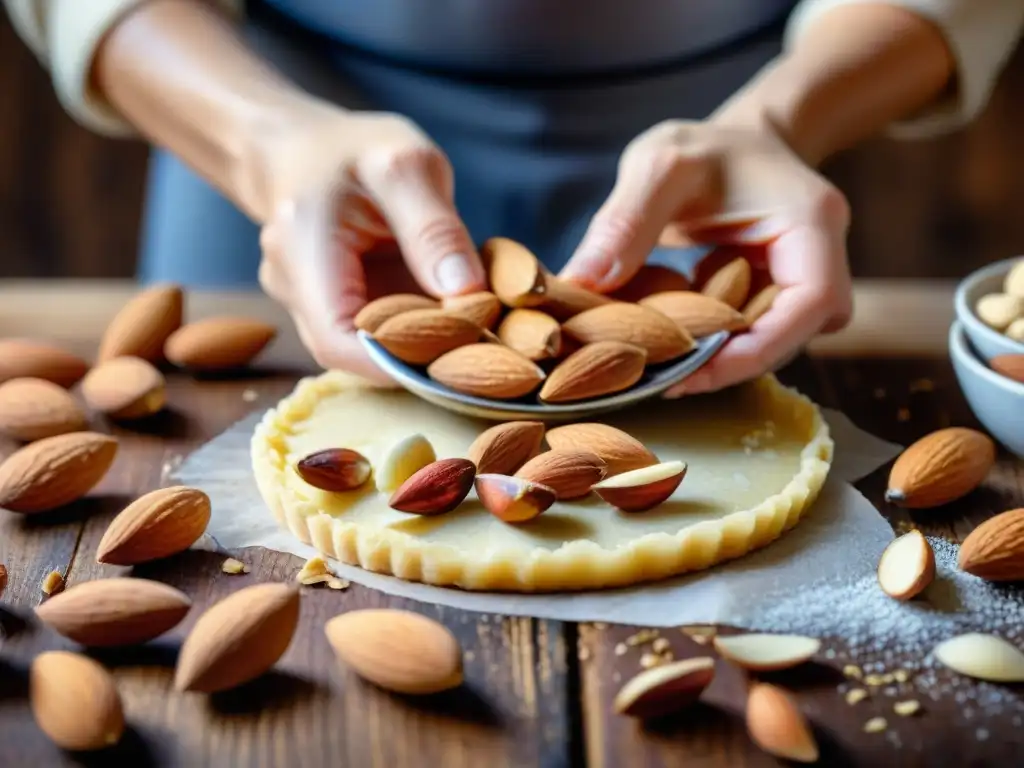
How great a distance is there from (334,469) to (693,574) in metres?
0.25

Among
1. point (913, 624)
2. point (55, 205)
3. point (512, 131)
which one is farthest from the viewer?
point (55, 205)

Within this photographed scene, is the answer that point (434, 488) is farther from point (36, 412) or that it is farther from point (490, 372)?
point (36, 412)

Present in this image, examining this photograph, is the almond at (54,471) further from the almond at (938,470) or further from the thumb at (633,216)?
the almond at (938,470)

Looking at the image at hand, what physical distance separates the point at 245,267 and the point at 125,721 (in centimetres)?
76

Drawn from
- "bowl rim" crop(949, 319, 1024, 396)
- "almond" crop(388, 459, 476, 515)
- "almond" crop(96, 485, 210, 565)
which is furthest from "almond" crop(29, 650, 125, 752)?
"bowl rim" crop(949, 319, 1024, 396)

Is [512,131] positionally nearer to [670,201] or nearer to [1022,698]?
[670,201]

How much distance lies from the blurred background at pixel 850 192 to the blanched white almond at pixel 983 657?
1.65 m

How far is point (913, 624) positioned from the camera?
733 mm

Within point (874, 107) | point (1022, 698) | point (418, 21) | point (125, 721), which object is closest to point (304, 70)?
point (418, 21)

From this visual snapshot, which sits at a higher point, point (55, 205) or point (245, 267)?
point (245, 267)

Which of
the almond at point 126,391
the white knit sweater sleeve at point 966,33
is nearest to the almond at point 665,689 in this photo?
the almond at point 126,391

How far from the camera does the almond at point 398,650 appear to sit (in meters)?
0.66

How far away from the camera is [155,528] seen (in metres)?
0.78

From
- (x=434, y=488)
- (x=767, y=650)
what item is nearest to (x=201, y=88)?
(x=434, y=488)
